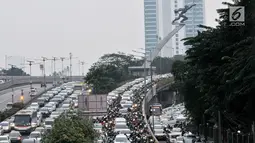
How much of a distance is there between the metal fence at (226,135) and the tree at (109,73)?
53.2 metres

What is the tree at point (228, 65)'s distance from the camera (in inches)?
947

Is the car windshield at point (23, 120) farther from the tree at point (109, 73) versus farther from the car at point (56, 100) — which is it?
the tree at point (109, 73)

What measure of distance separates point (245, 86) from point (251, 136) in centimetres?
563

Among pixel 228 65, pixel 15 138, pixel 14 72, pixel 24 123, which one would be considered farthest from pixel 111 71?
pixel 228 65

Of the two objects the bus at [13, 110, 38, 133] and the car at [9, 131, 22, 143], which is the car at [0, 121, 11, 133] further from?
the car at [9, 131, 22, 143]

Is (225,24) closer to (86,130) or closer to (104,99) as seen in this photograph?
(86,130)

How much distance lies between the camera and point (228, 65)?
1067 inches

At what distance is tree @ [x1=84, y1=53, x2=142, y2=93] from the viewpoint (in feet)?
339

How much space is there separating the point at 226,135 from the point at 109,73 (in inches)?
3044

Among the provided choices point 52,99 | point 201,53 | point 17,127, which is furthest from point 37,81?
point 201,53

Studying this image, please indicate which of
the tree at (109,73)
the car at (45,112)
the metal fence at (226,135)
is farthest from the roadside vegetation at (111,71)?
the metal fence at (226,135)

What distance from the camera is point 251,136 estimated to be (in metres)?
28.6

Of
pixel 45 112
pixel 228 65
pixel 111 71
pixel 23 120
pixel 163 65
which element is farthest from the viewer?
pixel 163 65

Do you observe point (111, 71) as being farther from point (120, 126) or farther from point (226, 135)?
point (226, 135)
